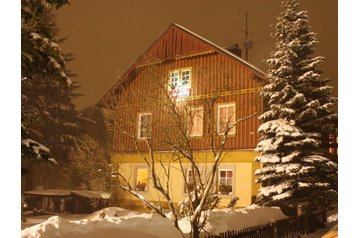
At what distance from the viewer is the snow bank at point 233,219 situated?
6156 mm

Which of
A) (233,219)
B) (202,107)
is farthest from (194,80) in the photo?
(233,219)

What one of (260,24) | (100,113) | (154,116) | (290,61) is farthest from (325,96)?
(100,113)

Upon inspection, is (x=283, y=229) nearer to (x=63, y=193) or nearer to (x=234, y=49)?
(x=234, y=49)

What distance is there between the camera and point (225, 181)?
9.80 m

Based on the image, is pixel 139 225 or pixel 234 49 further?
Result: pixel 234 49

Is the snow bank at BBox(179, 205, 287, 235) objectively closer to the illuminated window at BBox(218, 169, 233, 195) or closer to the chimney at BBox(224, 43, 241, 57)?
the illuminated window at BBox(218, 169, 233, 195)

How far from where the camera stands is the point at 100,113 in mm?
13625

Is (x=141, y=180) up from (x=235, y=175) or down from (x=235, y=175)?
down

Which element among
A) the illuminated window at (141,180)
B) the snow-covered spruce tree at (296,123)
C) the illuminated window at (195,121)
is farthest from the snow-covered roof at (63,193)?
the snow-covered spruce tree at (296,123)

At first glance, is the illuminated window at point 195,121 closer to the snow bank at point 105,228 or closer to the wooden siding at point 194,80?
the wooden siding at point 194,80

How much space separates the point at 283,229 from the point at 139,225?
2802mm

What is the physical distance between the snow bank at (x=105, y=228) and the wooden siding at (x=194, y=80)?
1636 millimetres

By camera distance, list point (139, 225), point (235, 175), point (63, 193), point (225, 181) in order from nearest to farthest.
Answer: point (139, 225)
point (235, 175)
point (225, 181)
point (63, 193)
